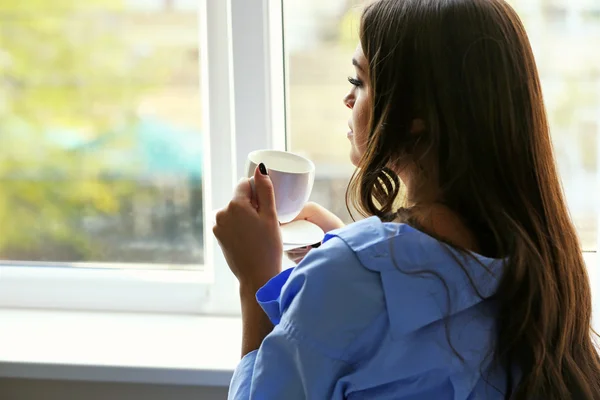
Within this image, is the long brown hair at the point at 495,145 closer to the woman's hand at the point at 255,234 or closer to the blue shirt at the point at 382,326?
the blue shirt at the point at 382,326

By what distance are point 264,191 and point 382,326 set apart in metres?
0.25

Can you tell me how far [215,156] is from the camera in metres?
1.46

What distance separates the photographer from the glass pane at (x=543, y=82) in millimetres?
1344

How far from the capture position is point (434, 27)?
2.92 ft

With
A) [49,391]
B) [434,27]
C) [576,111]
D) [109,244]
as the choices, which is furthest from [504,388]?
[109,244]

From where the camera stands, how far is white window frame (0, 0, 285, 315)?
1.38 m

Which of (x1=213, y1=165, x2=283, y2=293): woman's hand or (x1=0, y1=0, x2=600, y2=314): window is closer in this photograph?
(x1=213, y1=165, x2=283, y2=293): woman's hand

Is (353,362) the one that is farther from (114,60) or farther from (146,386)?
(114,60)

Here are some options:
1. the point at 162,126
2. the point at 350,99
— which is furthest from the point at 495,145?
the point at 162,126

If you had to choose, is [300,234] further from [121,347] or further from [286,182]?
[121,347]

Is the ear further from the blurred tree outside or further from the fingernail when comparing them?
the blurred tree outside

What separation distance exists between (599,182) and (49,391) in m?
0.94

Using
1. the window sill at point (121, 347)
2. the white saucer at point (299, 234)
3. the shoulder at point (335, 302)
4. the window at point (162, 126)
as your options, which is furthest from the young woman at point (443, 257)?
the window at point (162, 126)

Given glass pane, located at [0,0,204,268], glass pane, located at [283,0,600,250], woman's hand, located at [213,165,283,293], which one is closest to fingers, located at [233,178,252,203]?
woman's hand, located at [213,165,283,293]
